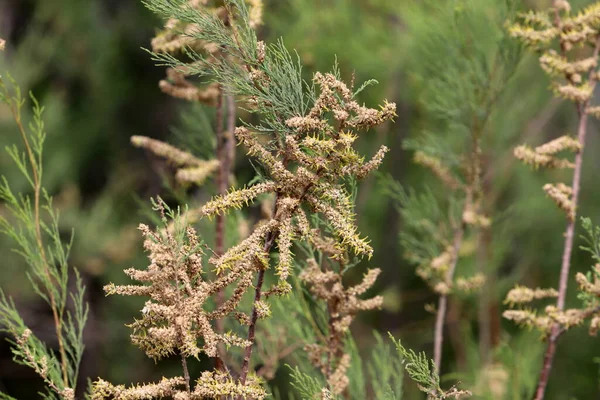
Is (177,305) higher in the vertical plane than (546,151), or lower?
lower

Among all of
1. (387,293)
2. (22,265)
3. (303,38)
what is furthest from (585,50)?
(22,265)

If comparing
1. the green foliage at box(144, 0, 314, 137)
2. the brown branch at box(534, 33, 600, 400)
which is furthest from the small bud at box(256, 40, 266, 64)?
the brown branch at box(534, 33, 600, 400)

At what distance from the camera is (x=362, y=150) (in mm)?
1763

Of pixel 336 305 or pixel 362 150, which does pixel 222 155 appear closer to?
pixel 336 305

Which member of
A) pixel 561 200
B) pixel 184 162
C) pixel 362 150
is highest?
pixel 362 150

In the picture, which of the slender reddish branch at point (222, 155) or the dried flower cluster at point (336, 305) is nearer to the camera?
the dried flower cluster at point (336, 305)

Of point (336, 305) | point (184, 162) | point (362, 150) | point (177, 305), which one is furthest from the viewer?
point (362, 150)

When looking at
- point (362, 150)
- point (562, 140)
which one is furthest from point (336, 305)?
point (362, 150)

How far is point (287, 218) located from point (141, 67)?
2277 millimetres

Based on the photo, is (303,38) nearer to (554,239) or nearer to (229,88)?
(554,239)

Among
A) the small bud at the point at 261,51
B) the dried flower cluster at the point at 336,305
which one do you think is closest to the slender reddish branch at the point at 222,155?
the dried flower cluster at the point at 336,305

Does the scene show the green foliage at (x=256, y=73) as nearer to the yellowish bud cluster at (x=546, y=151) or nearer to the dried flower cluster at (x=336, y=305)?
the dried flower cluster at (x=336, y=305)

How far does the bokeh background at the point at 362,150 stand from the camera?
147 cm

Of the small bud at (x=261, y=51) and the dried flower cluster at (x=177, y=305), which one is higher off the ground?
the small bud at (x=261, y=51)
